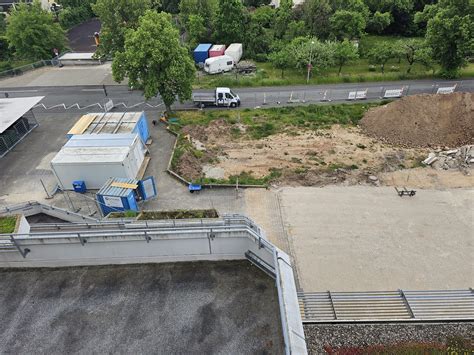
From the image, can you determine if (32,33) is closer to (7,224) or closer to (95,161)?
(95,161)

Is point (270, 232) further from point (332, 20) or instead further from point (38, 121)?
point (332, 20)

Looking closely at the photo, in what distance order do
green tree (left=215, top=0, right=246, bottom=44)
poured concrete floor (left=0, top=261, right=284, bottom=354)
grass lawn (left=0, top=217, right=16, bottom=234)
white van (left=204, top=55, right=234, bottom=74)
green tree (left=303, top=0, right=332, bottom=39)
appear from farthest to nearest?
green tree (left=303, top=0, right=332, bottom=39), green tree (left=215, top=0, right=246, bottom=44), white van (left=204, top=55, right=234, bottom=74), grass lawn (left=0, top=217, right=16, bottom=234), poured concrete floor (left=0, top=261, right=284, bottom=354)

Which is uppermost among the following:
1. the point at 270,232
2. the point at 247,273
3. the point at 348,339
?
the point at 247,273

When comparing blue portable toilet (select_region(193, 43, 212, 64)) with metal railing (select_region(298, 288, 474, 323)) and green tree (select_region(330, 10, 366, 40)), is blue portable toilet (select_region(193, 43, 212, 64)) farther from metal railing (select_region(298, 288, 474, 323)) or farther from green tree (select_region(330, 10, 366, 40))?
metal railing (select_region(298, 288, 474, 323))

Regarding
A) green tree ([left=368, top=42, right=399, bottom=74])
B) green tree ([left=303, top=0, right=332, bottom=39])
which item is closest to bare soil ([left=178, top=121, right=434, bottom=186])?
green tree ([left=368, top=42, right=399, bottom=74])

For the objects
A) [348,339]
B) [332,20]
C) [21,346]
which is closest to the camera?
[21,346]

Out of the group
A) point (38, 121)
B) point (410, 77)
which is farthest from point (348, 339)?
point (410, 77)
